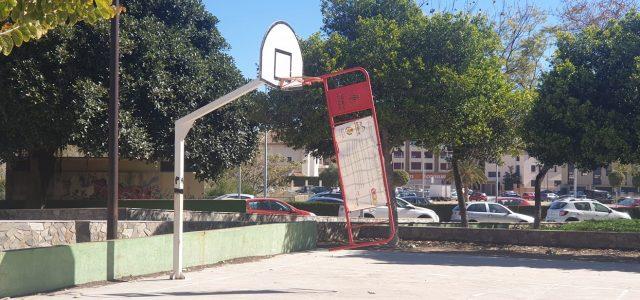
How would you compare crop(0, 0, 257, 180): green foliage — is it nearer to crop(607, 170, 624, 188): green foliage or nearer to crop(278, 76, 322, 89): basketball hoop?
crop(278, 76, 322, 89): basketball hoop

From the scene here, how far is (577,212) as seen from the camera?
111ft

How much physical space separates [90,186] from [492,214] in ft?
57.9

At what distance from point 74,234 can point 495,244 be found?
37.6 feet

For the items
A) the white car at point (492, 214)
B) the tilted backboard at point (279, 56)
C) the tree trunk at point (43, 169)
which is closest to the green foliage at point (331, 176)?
the white car at point (492, 214)

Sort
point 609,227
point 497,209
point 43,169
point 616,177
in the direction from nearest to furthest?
point 609,227
point 43,169
point 497,209
point 616,177

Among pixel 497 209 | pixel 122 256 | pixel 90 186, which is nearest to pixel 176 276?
pixel 122 256

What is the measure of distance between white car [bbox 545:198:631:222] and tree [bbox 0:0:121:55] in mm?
27939

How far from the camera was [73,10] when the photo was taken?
945cm

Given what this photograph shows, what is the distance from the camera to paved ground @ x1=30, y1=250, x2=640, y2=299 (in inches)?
463

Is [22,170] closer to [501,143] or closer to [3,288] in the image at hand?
[501,143]

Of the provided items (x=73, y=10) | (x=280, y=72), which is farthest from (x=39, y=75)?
(x=73, y=10)

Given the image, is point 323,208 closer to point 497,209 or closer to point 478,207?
point 478,207

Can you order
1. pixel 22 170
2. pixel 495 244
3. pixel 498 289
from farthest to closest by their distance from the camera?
pixel 22 170, pixel 495 244, pixel 498 289

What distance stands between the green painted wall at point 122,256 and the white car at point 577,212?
18.4m
